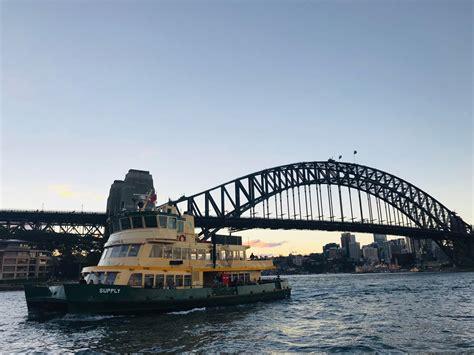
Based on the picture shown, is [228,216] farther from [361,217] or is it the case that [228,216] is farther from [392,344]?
[392,344]

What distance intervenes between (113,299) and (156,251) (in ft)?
16.6

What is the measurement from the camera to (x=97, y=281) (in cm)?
2802

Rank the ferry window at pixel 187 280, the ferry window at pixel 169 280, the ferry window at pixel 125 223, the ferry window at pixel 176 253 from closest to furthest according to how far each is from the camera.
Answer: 1. the ferry window at pixel 169 280
2. the ferry window at pixel 125 223
3. the ferry window at pixel 176 253
4. the ferry window at pixel 187 280

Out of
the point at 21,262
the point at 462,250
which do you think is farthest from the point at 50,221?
the point at 462,250

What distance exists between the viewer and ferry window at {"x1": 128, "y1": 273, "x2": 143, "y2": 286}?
27417mm

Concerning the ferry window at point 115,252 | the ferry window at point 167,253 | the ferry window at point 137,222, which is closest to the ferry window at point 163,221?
the ferry window at point 137,222

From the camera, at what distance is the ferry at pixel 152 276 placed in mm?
25734

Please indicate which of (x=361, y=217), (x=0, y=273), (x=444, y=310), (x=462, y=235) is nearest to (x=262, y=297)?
(x=444, y=310)

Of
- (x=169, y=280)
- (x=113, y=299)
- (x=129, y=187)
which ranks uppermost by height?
(x=129, y=187)

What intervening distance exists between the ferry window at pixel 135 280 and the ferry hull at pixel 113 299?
1.07m

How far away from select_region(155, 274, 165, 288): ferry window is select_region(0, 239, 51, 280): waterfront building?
93395 millimetres

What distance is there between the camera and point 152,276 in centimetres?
2855

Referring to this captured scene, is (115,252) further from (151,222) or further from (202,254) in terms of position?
(202,254)

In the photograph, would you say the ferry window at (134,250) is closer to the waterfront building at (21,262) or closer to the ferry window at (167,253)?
the ferry window at (167,253)
